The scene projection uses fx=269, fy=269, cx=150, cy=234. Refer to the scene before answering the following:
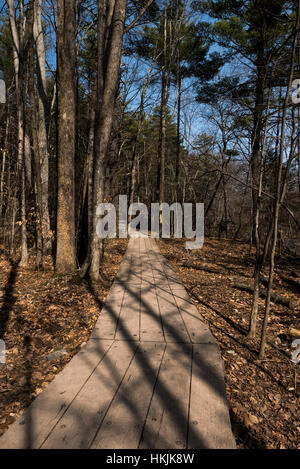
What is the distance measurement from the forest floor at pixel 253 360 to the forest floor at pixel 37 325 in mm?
1764

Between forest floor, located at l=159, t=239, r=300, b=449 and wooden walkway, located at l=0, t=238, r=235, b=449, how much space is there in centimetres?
17

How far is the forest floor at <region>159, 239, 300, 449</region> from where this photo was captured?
2125mm

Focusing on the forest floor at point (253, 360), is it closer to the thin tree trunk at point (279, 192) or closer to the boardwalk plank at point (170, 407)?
the thin tree trunk at point (279, 192)

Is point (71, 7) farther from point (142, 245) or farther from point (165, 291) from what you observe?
point (142, 245)

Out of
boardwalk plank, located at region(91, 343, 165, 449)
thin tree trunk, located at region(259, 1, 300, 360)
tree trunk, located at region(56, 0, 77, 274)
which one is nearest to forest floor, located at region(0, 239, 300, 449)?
thin tree trunk, located at region(259, 1, 300, 360)

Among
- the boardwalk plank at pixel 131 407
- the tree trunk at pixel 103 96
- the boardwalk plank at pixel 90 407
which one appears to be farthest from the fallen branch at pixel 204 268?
the boardwalk plank at pixel 90 407

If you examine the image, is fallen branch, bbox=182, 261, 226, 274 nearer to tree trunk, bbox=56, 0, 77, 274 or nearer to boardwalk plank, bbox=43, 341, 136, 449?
tree trunk, bbox=56, 0, 77, 274

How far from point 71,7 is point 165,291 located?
6.07 meters

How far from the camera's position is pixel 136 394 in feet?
7.66

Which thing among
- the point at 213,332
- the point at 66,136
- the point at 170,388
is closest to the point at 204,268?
the point at 213,332

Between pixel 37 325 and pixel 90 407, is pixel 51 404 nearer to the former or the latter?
pixel 90 407

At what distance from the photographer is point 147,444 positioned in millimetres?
1830

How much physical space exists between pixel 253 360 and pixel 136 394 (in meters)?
1.50

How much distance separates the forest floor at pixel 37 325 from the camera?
8.27ft
